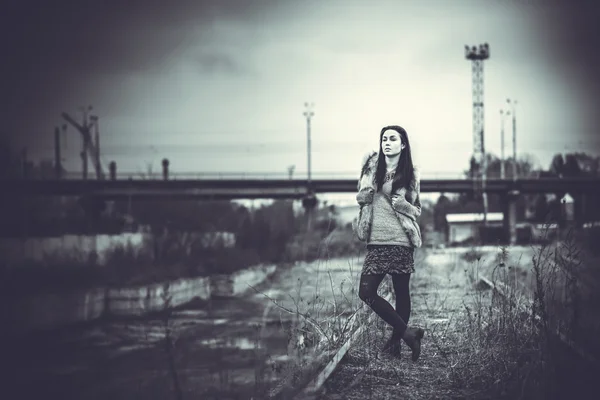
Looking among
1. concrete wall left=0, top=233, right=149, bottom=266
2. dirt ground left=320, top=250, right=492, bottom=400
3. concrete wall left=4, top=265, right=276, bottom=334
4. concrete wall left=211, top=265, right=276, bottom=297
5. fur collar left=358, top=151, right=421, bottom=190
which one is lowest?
concrete wall left=211, top=265, right=276, bottom=297

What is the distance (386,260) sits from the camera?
15.0 ft

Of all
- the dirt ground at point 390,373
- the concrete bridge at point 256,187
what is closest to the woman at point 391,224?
the dirt ground at point 390,373

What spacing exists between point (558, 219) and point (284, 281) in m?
19.4

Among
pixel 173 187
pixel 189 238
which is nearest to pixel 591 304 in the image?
pixel 189 238

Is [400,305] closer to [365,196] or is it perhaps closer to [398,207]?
[398,207]

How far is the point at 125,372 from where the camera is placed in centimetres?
1063

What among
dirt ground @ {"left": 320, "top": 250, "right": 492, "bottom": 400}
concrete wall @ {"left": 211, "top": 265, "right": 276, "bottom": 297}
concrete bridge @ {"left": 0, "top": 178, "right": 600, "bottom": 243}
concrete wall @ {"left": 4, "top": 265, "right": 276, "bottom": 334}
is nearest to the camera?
dirt ground @ {"left": 320, "top": 250, "right": 492, "bottom": 400}

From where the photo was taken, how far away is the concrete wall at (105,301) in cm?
1777

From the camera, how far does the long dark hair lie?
4664 millimetres

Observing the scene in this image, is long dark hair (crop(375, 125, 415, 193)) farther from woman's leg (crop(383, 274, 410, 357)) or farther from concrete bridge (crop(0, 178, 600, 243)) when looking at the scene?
concrete bridge (crop(0, 178, 600, 243))

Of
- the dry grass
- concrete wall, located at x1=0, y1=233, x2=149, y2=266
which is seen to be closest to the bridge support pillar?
concrete wall, located at x1=0, y1=233, x2=149, y2=266

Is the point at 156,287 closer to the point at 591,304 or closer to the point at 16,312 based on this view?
the point at 16,312

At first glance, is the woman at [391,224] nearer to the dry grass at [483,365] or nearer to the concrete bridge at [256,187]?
the dry grass at [483,365]

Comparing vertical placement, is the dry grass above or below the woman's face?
below
